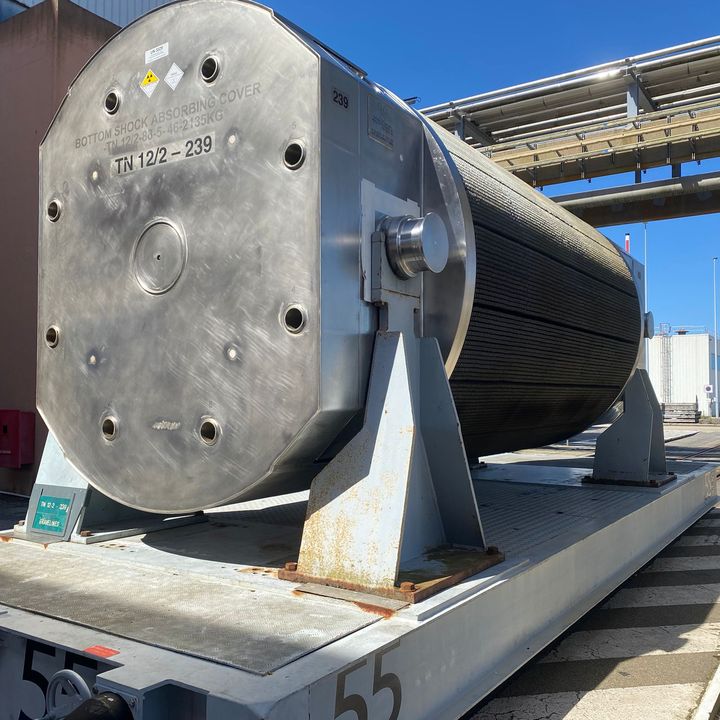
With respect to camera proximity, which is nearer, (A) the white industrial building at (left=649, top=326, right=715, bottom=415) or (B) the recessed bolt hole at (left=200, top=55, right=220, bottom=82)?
(B) the recessed bolt hole at (left=200, top=55, right=220, bottom=82)

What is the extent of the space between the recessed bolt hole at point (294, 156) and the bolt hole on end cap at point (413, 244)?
13.8 inches

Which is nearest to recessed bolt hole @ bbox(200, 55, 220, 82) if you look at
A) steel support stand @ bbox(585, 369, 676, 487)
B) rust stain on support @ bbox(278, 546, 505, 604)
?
rust stain on support @ bbox(278, 546, 505, 604)

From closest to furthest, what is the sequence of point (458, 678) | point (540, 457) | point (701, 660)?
point (458, 678) → point (701, 660) → point (540, 457)

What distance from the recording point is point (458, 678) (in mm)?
1896

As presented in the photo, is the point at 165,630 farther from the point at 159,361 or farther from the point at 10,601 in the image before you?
the point at 159,361

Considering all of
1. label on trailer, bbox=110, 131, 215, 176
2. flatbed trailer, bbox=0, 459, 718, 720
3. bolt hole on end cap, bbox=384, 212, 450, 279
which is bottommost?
flatbed trailer, bbox=0, 459, 718, 720

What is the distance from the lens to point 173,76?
230cm

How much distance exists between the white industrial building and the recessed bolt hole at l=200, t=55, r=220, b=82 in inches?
1460

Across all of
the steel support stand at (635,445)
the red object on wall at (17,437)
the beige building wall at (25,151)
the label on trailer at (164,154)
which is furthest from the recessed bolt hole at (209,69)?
the red object on wall at (17,437)

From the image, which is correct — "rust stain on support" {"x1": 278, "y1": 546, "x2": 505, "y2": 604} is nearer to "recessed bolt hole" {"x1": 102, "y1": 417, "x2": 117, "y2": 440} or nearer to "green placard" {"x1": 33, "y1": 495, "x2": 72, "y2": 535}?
"recessed bolt hole" {"x1": 102, "y1": 417, "x2": 117, "y2": 440}

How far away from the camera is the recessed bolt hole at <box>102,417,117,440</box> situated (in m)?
2.38

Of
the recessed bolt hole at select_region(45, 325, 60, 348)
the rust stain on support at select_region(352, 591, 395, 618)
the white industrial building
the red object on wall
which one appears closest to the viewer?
the rust stain on support at select_region(352, 591, 395, 618)

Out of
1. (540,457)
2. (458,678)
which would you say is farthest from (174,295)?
(540,457)

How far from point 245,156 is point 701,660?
259 centimetres
